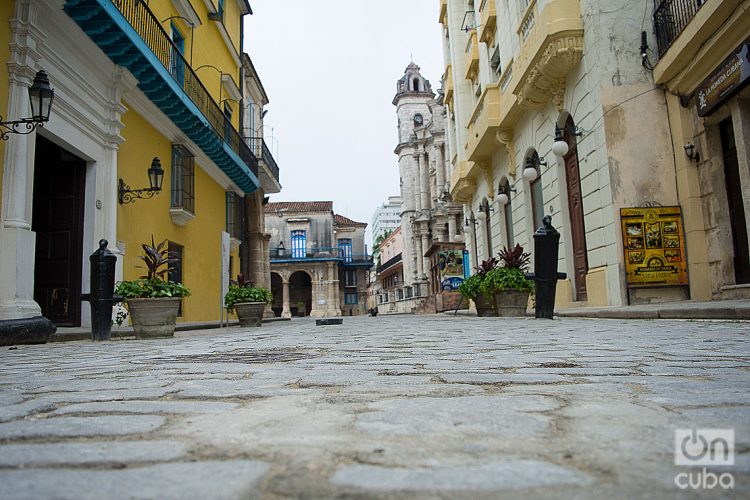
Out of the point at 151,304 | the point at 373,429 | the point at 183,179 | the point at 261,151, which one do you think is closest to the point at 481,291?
the point at 151,304

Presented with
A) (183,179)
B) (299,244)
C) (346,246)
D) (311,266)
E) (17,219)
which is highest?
(346,246)

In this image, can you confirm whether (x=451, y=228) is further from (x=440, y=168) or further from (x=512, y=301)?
(x=512, y=301)

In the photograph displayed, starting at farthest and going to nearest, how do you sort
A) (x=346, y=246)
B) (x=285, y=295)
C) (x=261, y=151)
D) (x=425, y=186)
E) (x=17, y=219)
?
(x=346, y=246) < (x=285, y=295) < (x=425, y=186) < (x=261, y=151) < (x=17, y=219)

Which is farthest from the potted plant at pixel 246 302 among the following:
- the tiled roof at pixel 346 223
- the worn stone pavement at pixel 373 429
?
the tiled roof at pixel 346 223

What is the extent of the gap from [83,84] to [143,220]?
304cm

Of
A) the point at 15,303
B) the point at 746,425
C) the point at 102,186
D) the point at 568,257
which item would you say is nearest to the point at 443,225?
the point at 568,257

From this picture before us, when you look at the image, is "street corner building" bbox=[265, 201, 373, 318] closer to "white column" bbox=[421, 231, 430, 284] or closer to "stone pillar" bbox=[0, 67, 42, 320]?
"white column" bbox=[421, 231, 430, 284]

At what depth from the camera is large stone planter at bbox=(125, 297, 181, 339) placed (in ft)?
24.5

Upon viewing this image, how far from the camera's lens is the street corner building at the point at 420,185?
4147cm

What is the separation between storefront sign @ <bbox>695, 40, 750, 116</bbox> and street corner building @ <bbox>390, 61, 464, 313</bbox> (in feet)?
95.7

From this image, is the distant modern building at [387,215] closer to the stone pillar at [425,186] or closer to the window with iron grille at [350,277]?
the window with iron grille at [350,277]

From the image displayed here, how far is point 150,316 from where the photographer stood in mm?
7492

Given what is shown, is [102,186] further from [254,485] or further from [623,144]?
[254,485]

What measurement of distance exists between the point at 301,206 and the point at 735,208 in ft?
136
